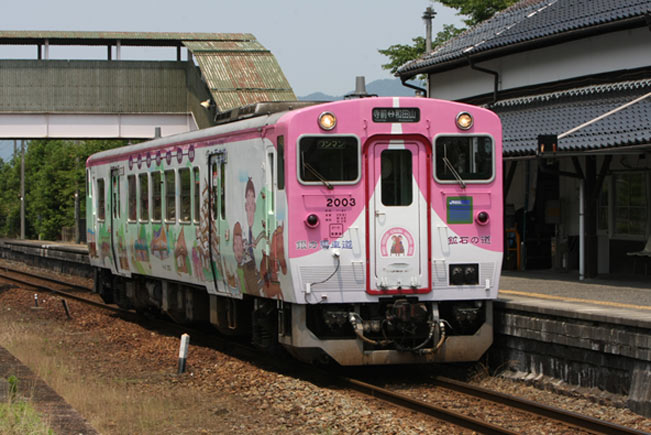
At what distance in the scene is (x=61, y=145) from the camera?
61219 millimetres

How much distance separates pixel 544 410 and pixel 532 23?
13.7 meters

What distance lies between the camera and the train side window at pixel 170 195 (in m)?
15.1

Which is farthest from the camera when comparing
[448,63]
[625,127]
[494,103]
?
[448,63]

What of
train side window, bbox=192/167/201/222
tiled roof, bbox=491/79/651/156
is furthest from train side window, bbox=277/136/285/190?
tiled roof, bbox=491/79/651/156

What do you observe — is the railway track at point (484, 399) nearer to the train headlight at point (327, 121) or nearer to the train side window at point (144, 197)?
the train headlight at point (327, 121)

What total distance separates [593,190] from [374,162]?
7.48 m

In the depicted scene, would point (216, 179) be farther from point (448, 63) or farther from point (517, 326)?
point (448, 63)

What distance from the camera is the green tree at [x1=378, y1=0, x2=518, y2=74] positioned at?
118ft

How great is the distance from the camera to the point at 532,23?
71.5 feet

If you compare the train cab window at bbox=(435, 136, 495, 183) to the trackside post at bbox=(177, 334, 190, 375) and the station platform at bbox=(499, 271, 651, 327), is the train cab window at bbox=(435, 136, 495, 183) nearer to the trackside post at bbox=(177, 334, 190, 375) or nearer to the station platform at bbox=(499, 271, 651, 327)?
the station platform at bbox=(499, 271, 651, 327)

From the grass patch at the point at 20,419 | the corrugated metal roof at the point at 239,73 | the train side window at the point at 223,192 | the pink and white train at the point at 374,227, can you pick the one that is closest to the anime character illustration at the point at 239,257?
the pink and white train at the point at 374,227

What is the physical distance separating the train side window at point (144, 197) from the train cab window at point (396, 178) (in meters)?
5.98

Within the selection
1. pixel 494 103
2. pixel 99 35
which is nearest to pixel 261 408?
pixel 494 103

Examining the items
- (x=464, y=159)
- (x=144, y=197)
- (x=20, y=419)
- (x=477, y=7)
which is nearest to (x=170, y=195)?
(x=144, y=197)
